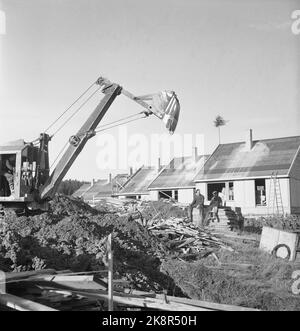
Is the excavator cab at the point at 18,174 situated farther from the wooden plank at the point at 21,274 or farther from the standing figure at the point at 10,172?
the wooden plank at the point at 21,274

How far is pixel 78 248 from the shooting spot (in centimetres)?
955

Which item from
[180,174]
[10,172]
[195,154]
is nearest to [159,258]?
[10,172]

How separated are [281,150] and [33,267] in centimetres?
2023

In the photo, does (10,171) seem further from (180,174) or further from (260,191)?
(180,174)

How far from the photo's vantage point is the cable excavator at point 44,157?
1002cm

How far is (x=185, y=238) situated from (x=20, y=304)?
9131 millimetres

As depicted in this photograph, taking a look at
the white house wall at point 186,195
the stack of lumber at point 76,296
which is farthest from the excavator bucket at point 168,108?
the white house wall at point 186,195

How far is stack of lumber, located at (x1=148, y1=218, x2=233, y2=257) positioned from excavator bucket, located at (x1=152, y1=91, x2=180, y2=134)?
400 cm

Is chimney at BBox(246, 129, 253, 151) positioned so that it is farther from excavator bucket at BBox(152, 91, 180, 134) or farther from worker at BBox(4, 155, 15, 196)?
worker at BBox(4, 155, 15, 196)

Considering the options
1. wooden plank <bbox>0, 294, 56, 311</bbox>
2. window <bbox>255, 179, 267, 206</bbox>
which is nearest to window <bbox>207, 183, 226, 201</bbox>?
window <bbox>255, 179, 267, 206</bbox>

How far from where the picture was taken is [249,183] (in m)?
24.4

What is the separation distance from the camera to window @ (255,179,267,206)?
24.6 m
